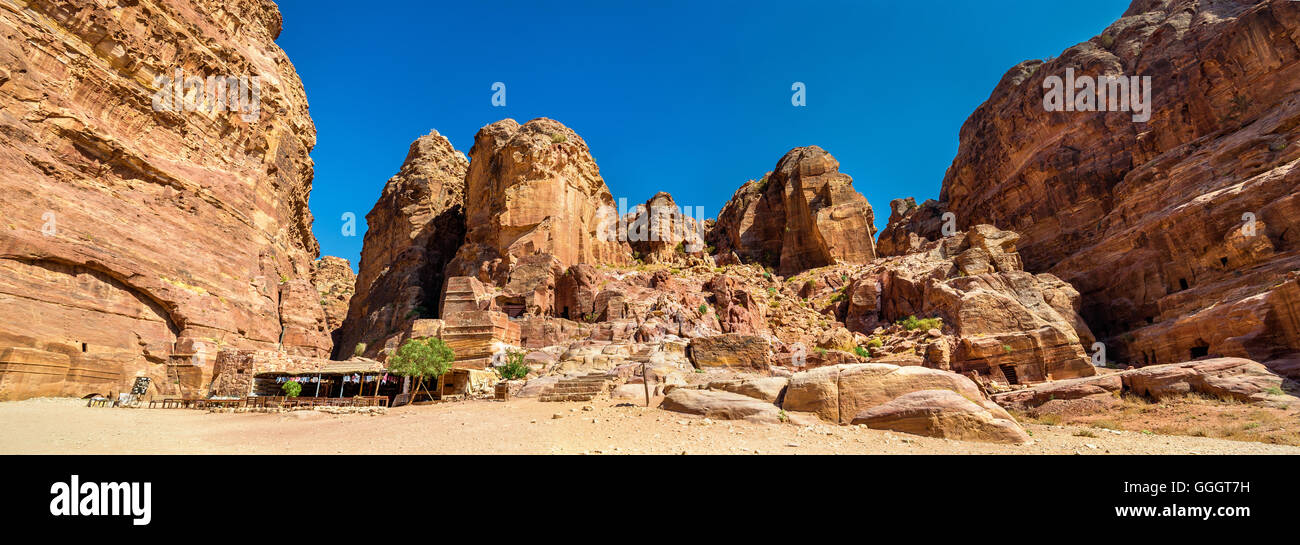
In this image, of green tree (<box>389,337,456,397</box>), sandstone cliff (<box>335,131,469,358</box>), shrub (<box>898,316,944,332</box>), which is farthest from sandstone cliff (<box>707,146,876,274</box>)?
green tree (<box>389,337,456,397</box>)

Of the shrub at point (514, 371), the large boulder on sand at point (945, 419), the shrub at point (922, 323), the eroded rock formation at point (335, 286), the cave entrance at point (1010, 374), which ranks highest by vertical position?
the eroded rock formation at point (335, 286)

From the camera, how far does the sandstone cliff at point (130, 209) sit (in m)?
22.0

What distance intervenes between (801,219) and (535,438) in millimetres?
58322

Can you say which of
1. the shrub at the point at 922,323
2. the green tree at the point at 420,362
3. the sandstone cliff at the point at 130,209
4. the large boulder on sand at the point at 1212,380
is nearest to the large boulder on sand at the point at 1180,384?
the large boulder on sand at the point at 1212,380

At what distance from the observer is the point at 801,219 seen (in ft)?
208

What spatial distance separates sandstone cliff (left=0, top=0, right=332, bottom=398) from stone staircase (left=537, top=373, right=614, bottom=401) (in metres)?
20.0

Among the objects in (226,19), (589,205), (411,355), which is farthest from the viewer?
(589,205)

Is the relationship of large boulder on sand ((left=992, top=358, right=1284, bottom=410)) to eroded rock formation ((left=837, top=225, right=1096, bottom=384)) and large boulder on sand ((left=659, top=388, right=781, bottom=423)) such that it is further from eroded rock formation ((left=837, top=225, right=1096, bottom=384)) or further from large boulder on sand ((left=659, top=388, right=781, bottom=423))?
large boulder on sand ((left=659, top=388, right=781, bottom=423))

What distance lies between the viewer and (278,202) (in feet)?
127

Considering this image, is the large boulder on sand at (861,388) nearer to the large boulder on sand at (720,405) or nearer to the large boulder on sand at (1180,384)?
the large boulder on sand at (720,405)

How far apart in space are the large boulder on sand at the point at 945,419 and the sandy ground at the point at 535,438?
1.14ft
